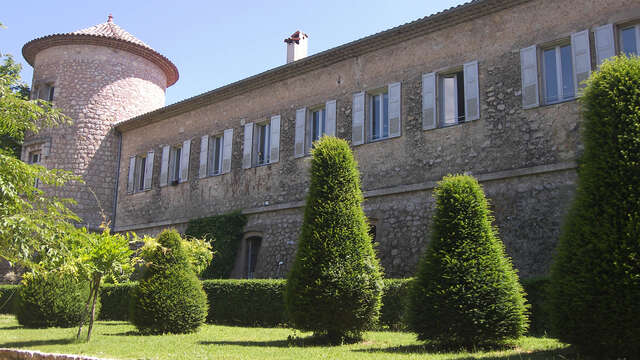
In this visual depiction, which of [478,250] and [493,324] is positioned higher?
[478,250]

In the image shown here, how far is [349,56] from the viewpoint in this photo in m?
16.3

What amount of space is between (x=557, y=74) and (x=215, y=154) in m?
12.3

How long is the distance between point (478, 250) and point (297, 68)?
11.0m

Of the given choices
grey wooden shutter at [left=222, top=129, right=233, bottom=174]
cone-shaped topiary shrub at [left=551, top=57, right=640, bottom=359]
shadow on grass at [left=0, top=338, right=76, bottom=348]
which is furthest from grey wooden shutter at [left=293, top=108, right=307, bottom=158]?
cone-shaped topiary shrub at [left=551, top=57, right=640, bottom=359]

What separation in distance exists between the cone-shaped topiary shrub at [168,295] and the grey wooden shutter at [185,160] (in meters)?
9.55

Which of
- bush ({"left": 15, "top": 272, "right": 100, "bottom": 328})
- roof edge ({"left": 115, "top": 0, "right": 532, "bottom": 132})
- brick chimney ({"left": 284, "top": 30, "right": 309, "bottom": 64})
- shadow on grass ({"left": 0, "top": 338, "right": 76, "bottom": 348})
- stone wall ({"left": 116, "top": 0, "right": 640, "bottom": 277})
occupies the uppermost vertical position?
brick chimney ({"left": 284, "top": 30, "right": 309, "bottom": 64})

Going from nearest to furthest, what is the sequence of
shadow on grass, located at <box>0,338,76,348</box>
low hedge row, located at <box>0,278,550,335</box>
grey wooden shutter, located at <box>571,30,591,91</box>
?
shadow on grass, located at <box>0,338,76,348</box> → low hedge row, located at <box>0,278,550,335</box> → grey wooden shutter, located at <box>571,30,591,91</box>

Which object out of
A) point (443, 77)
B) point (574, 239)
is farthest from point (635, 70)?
point (443, 77)

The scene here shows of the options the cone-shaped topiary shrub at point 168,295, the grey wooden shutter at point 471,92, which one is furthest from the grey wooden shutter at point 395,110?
the cone-shaped topiary shrub at point 168,295

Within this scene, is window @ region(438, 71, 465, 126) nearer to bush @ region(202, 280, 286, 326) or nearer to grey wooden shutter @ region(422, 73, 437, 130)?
grey wooden shutter @ region(422, 73, 437, 130)

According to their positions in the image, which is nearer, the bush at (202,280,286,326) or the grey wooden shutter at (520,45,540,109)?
the grey wooden shutter at (520,45,540,109)

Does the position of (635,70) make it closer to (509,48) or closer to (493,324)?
(493,324)

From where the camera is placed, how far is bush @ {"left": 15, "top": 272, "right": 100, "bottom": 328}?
13.2 metres

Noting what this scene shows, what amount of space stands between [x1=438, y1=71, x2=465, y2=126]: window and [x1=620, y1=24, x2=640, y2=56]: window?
3694 millimetres
